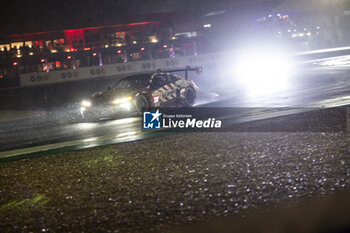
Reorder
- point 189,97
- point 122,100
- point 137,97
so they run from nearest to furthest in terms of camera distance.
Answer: point 122,100
point 137,97
point 189,97

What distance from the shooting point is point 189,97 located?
40.3 feet

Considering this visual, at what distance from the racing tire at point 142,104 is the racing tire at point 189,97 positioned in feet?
5.12

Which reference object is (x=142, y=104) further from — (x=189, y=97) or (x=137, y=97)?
(x=189, y=97)

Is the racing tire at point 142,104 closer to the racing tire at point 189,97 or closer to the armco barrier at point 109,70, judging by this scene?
the racing tire at point 189,97

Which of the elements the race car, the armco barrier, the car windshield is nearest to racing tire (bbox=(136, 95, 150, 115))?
the race car

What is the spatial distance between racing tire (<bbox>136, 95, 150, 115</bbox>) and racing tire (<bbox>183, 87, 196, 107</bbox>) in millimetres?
1561

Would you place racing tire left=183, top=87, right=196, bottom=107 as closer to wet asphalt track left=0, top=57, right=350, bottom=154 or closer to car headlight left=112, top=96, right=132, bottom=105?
wet asphalt track left=0, top=57, right=350, bottom=154

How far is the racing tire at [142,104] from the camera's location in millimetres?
10695

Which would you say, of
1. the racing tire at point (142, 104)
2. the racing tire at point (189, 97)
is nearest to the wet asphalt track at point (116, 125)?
the racing tire at point (189, 97)

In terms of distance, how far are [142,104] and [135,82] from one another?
0.95m

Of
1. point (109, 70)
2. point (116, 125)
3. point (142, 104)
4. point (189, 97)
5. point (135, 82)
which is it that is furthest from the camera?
point (109, 70)

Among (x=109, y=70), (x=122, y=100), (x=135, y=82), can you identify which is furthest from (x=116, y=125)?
(x=109, y=70)

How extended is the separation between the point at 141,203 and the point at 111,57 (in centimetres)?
4165

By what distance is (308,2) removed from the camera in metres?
58.7
